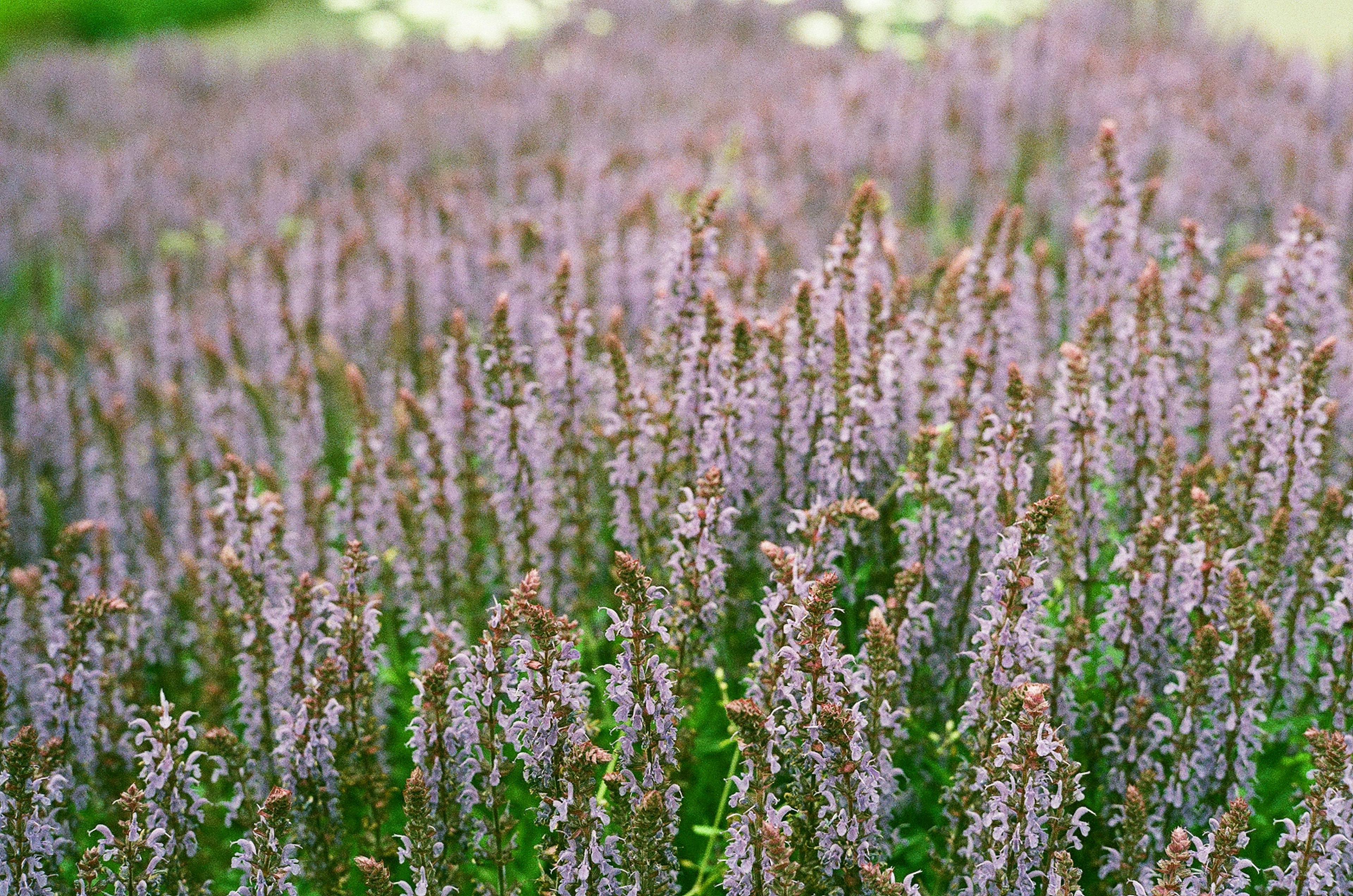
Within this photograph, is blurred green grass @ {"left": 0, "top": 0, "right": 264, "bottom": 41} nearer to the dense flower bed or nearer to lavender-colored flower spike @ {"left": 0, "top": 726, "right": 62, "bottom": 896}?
the dense flower bed

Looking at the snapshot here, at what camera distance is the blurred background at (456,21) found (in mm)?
15898

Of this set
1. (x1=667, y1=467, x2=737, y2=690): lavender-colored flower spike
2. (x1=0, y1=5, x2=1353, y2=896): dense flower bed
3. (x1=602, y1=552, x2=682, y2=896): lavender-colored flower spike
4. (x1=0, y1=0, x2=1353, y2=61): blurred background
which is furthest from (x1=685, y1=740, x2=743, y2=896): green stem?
(x1=0, y1=0, x2=1353, y2=61): blurred background

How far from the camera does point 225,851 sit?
4.46 meters

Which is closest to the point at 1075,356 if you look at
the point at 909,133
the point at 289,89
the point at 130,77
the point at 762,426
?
the point at 762,426

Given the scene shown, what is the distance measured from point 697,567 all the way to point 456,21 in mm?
16784

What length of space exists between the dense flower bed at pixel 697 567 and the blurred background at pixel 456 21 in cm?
965

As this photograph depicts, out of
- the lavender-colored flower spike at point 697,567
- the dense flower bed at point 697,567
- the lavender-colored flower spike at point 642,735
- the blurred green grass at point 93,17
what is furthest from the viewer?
the blurred green grass at point 93,17

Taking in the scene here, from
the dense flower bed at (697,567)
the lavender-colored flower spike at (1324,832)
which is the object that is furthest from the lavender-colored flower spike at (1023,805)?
the lavender-colored flower spike at (1324,832)

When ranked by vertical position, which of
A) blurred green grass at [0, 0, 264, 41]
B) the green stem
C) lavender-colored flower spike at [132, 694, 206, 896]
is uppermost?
blurred green grass at [0, 0, 264, 41]

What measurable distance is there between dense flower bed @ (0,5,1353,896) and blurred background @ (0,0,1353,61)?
9648mm

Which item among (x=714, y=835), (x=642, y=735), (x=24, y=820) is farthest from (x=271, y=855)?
(x=714, y=835)

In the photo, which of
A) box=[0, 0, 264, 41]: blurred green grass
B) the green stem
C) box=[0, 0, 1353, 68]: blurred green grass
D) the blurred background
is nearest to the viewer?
the green stem

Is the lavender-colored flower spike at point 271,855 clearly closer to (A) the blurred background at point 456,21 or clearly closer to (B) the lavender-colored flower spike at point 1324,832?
(B) the lavender-colored flower spike at point 1324,832

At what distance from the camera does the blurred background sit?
15.9m
